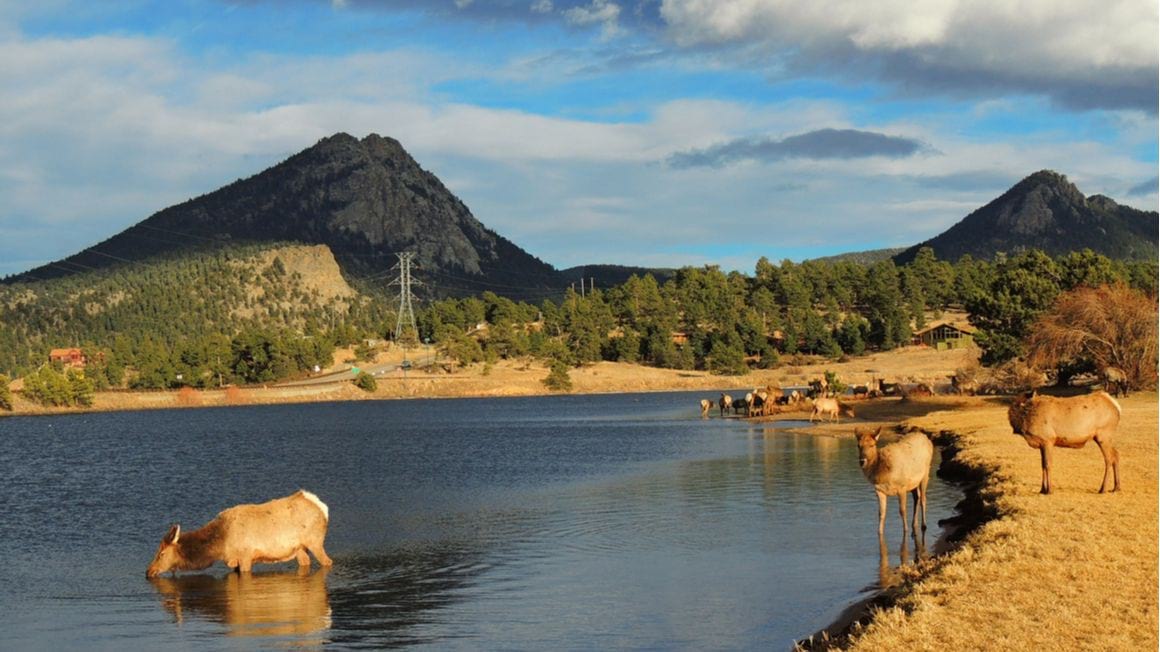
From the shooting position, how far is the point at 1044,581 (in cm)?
1731

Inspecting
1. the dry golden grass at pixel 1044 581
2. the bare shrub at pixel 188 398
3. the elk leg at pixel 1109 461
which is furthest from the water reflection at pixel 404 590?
the bare shrub at pixel 188 398

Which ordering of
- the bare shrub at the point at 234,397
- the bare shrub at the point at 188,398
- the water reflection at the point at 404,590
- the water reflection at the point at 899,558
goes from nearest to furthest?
the water reflection at the point at 404,590 < the water reflection at the point at 899,558 < the bare shrub at the point at 188,398 < the bare shrub at the point at 234,397

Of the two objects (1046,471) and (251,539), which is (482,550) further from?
(1046,471)

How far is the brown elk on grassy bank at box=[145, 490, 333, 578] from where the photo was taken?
83.4 feet

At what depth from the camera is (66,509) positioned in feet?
140

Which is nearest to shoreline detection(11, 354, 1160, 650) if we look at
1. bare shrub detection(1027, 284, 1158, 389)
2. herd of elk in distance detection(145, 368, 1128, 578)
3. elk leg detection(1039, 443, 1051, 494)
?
elk leg detection(1039, 443, 1051, 494)

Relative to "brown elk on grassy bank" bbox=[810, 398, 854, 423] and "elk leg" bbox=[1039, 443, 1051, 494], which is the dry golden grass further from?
"brown elk on grassy bank" bbox=[810, 398, 854, 423]

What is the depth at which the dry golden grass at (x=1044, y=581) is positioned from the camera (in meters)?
14.4

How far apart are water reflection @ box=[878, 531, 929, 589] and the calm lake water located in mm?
181

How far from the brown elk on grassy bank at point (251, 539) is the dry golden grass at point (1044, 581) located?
13.6 metres

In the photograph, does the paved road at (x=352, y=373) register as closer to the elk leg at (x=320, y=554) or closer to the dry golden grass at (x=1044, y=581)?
the elk leg at (x=320, y=554)

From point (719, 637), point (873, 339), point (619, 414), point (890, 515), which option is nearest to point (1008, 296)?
point (619, 414)

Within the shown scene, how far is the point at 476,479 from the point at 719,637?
33519 millimetres

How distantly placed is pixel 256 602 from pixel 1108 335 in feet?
180
